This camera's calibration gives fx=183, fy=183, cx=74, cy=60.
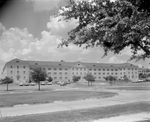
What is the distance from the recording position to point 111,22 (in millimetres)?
4570

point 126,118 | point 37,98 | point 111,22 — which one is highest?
point 111,22

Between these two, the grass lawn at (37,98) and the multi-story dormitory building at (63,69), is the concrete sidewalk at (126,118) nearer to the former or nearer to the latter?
the grass lawn at (37,98)

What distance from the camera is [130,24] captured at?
4121 millimetres

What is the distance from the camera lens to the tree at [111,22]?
4184mm

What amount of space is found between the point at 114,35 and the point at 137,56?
6.90ft

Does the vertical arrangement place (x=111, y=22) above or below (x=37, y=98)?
above

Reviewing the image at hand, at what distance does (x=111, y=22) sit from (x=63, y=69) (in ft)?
344

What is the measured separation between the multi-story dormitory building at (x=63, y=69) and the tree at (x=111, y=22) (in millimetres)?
90493

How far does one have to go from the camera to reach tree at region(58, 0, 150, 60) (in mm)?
4184

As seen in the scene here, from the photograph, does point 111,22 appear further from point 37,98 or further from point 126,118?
point 37,98

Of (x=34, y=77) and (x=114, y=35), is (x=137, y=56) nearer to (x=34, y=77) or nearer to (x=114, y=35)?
(x=114, y=35)

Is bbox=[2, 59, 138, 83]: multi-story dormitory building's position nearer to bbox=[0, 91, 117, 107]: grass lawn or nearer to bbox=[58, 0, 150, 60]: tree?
bbox=[0, 91, 117, 107]: grass lawn

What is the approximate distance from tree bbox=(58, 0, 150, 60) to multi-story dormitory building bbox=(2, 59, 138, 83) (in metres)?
90.5

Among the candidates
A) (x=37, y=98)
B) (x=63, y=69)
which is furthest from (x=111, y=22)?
(x=63, y=69)
